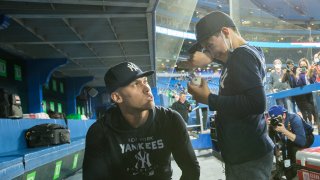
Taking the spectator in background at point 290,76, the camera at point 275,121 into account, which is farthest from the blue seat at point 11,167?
the spectator in background at point 290,76

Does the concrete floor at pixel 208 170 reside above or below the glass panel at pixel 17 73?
below

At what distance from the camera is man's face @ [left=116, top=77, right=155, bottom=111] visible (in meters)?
2.11

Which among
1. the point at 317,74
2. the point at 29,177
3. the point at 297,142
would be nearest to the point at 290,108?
the point at 317,74

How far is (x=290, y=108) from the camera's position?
22.3 feet

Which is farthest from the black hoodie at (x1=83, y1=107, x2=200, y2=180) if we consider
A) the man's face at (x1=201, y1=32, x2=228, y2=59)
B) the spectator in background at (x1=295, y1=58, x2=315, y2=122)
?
the spectator in background at (x1=295, y1=58, x2=315, y2=122)

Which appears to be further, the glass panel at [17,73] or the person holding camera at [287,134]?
the glass panel at [17,73]

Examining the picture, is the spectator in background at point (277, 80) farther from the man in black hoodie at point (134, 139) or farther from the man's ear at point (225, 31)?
the man's ear at point (225, 31)

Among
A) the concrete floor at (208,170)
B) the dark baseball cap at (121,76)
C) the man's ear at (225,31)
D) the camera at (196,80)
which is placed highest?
the man's ear at (225,31)

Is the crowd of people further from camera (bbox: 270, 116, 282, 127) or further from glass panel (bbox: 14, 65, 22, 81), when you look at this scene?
glass panel (bbox: 14, 65, 22, 81)

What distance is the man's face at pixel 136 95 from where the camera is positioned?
2.11m

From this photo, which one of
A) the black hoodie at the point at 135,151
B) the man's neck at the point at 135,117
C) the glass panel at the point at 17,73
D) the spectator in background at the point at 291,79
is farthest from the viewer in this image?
the glass panel at the point at 17,73

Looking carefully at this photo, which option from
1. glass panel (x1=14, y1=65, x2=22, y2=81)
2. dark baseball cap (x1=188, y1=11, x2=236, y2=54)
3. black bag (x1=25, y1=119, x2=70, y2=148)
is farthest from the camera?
glass panel (x1=14, y1=65, x2=22, y2=81)

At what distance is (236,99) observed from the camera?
1664 millimetres

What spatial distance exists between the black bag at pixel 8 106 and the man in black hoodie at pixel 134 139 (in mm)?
4044
